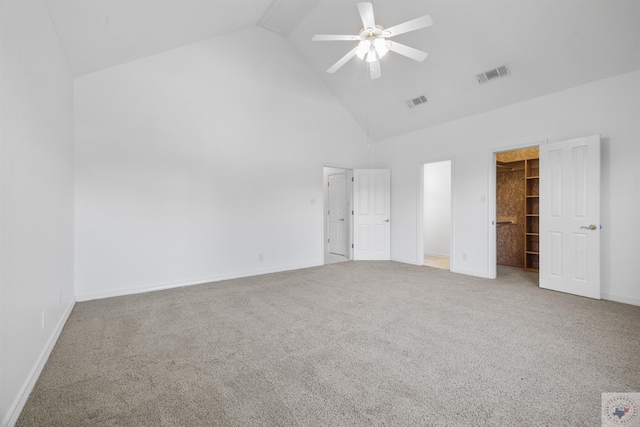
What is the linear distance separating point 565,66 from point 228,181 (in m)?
5.00

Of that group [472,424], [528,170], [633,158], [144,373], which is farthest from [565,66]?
[144,373]

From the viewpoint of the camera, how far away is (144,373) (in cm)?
204

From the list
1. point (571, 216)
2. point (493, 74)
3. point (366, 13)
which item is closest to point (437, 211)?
point (571, 216)

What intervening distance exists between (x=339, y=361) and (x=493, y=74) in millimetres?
4413

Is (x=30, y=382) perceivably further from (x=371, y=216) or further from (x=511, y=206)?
(x=511, y=206)

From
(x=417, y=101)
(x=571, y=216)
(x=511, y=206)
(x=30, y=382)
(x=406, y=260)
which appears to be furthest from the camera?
(x=406, y=260)

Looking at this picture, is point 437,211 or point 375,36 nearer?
point 375,36

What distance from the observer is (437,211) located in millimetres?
7324

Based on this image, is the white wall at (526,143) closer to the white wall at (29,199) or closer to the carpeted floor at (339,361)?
the carpeted floor at (339,361)

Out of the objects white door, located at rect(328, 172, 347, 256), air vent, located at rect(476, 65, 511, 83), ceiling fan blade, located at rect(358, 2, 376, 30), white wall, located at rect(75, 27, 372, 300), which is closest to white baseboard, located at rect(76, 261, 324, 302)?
white wall, located at rect(75, 27, 372, 300)

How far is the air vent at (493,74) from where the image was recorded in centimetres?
402

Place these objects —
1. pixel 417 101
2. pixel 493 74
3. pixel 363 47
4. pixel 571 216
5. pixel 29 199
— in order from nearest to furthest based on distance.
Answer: pixel 29 199, pixel 363 47, pixel 571 216, pixel 493 74, pixel 417 101

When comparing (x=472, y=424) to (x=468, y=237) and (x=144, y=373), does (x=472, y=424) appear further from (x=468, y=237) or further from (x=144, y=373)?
(x=468, y=237)

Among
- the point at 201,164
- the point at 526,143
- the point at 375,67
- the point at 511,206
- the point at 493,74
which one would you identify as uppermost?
the point at 493,74
